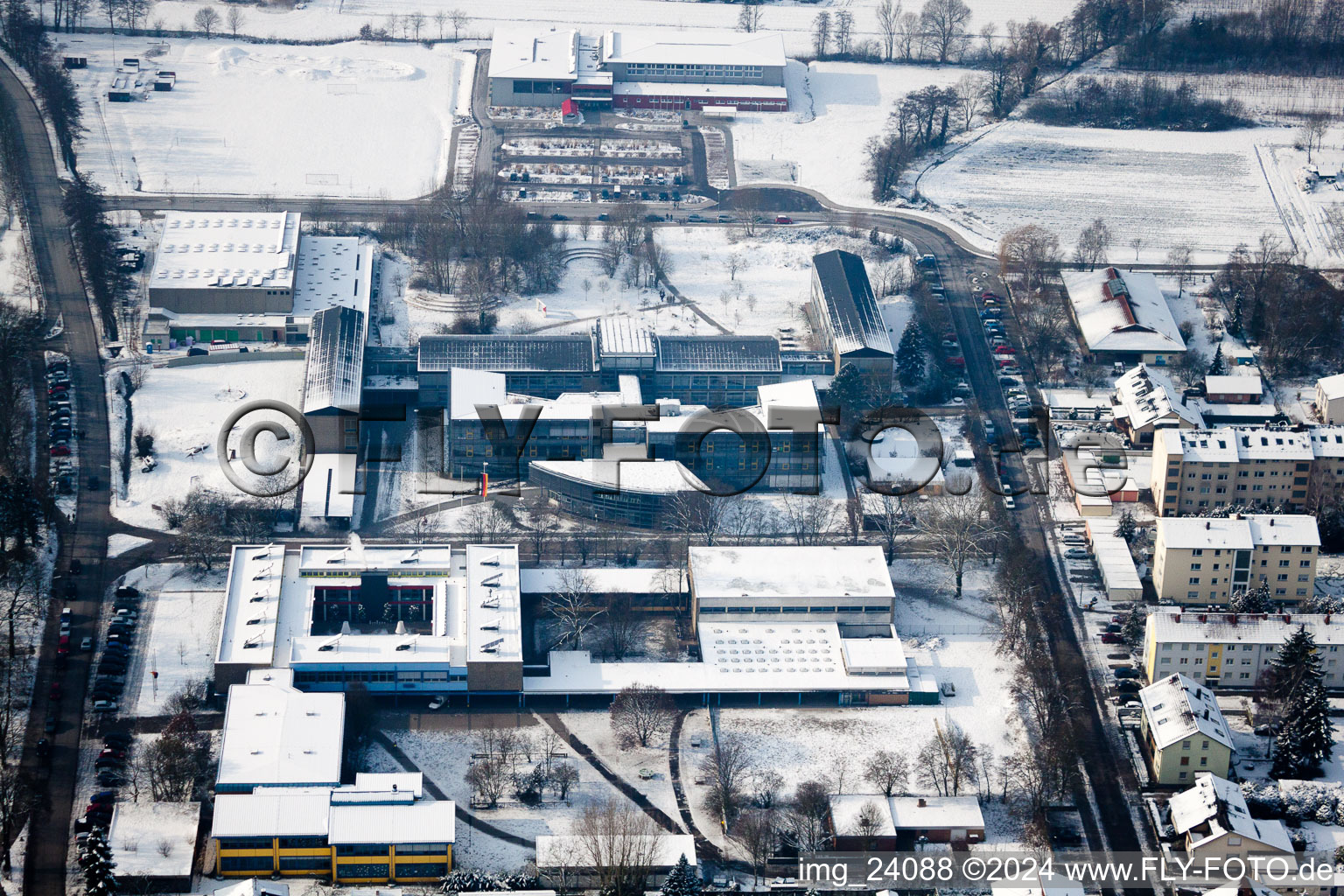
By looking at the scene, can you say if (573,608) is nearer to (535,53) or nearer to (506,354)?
(506,354)

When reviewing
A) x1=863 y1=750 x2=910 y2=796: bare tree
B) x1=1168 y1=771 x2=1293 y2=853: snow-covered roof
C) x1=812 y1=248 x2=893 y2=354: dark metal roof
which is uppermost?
x1=812 y1=248 x2=893 y2=354: dark metal roof

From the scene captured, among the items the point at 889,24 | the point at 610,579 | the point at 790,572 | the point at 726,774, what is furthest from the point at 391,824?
the point at 889,24

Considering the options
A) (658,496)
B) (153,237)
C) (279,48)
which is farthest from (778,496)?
(279,48)

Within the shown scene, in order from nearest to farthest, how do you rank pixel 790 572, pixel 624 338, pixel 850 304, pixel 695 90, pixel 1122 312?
pixel 790 572 < pixel 624 338 < pixel 850 304 < pixel 1122 312 < pixel 695 90

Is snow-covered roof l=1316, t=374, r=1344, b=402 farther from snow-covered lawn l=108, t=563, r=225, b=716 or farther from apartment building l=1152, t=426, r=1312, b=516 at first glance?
snow-covered lawn l=108, t=563, r=225, b=716

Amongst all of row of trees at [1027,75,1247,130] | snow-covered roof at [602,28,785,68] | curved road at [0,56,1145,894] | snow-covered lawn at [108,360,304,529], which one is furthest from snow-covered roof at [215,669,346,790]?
row of trees at [1027,75,1247,130]

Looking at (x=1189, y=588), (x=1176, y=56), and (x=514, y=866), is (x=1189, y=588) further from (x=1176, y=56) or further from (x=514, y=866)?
(x=1176, y=56)
